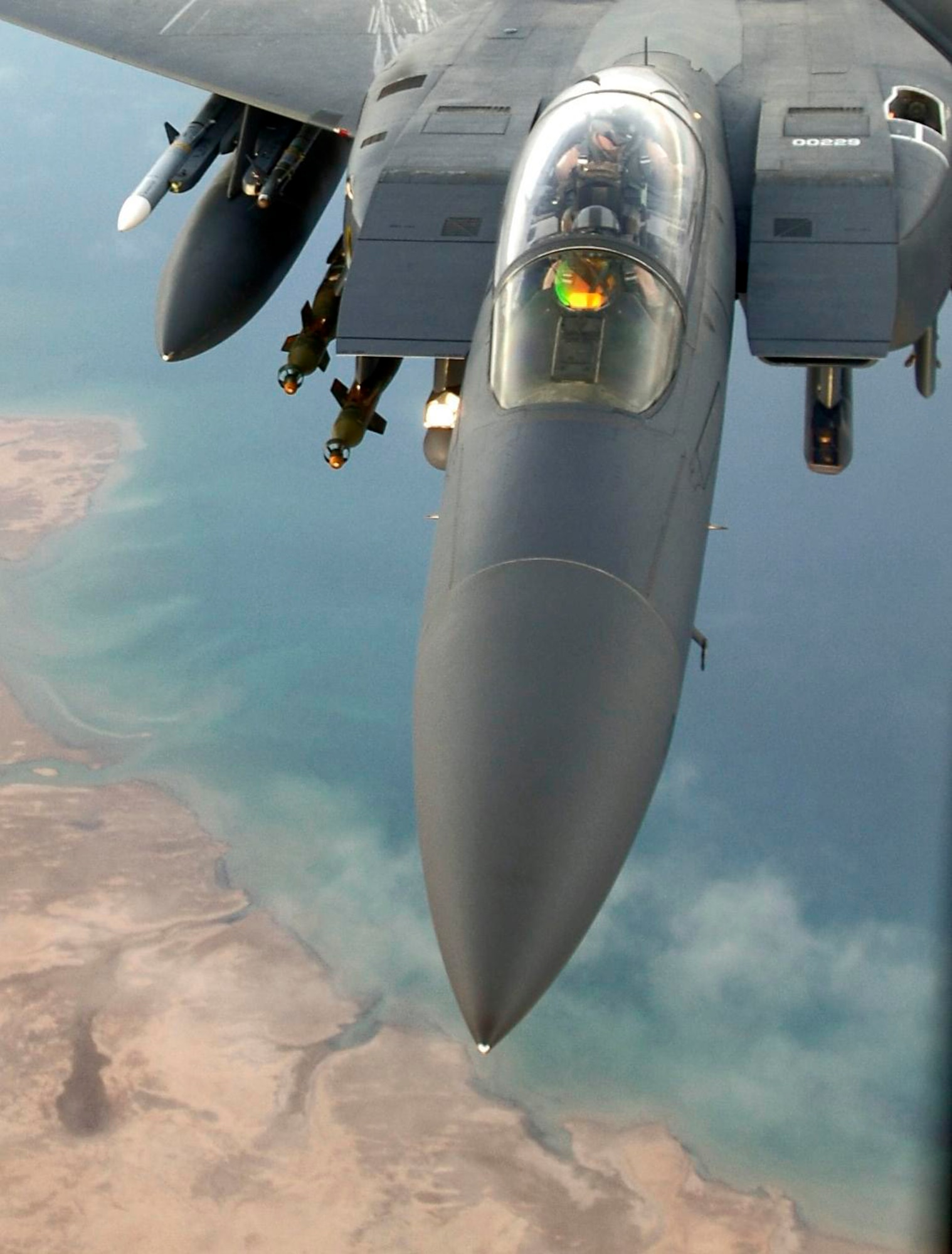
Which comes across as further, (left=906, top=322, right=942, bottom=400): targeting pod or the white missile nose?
the white missile nose

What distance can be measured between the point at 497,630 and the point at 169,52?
865 cm

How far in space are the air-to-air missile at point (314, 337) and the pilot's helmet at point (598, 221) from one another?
4083 millimetres

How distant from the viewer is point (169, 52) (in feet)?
39.3

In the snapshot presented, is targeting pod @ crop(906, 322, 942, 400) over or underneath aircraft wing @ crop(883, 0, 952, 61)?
underneath

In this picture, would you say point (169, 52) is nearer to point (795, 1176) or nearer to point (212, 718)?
point (212, 718)

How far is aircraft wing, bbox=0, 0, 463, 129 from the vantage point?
11195mm

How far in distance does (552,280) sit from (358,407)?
388cm

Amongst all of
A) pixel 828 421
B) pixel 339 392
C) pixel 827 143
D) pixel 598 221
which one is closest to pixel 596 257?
pixel 598 221

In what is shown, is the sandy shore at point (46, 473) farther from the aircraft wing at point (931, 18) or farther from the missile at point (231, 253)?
the aircraft wing at point (931, 18)

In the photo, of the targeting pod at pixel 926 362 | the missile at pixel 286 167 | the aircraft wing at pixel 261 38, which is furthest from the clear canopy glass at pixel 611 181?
the missile at pixel 286 167

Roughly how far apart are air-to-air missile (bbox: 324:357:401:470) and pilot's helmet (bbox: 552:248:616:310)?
3577 mm

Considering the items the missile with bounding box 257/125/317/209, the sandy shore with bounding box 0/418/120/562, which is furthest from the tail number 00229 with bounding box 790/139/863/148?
the sandy shore with bounding box 0/418/120/562

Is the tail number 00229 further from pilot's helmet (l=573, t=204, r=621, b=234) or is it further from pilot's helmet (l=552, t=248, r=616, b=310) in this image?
pilot's helmet (l=552, t=248, r=616, b=310)

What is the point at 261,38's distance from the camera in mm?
12094
